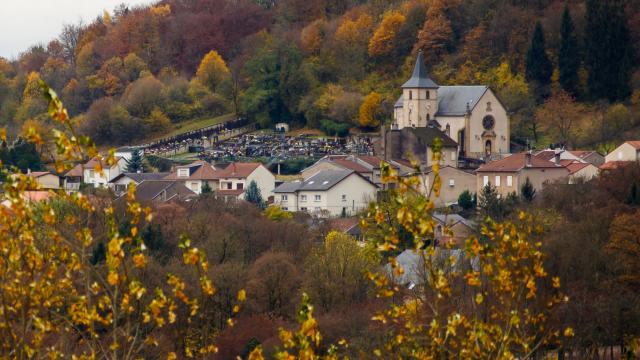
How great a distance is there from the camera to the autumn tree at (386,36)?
3300 inches

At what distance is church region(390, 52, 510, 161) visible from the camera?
68.4 meters

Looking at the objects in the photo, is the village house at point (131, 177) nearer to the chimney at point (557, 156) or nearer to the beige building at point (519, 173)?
the beige building at point (519, 173)

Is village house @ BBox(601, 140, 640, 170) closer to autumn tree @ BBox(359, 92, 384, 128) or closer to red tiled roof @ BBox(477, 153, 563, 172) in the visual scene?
red tiled roof @ BBox(477, 153, 563, 172)

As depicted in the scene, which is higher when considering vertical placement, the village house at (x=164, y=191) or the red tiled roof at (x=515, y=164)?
the red tiled roof at (x=515, y=164)

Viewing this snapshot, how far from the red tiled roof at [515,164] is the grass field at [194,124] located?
2915cm

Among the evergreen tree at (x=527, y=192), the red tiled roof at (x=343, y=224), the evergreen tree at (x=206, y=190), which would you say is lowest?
the red tiled roof at (x=343, y=224)

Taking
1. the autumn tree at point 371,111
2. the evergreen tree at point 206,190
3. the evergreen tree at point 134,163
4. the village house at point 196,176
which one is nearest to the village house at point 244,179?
the evergreen tree at point 206,190

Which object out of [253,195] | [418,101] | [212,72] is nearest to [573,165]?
[418,101]

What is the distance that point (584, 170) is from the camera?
57.7 m

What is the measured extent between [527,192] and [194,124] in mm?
36771

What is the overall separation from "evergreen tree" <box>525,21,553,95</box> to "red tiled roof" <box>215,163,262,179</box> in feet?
51.0

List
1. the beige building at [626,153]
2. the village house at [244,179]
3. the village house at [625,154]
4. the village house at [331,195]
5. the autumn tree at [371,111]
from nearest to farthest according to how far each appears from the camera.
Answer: the village house at [625,154], the beige building at [626,153], the village house at [331,195], the village house at [244,179], the autumn tree at [371,111]

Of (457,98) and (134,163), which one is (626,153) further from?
(134,163)

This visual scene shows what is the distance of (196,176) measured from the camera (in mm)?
68188
